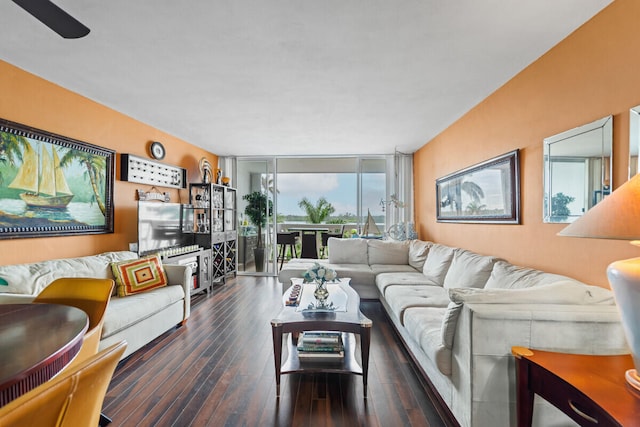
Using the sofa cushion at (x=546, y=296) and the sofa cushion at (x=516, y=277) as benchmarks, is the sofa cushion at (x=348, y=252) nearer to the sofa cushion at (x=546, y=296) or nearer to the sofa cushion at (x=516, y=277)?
the sofa cushion at (x=516, y=277)

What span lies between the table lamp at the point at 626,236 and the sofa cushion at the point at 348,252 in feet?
12.2

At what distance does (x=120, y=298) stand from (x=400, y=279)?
2.94 metres

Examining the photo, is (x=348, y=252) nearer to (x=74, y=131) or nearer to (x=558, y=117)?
(x=558, y=117)

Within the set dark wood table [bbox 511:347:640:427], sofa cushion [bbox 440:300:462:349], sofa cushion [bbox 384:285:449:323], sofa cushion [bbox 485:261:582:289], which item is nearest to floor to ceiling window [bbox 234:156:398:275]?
sofa cushion [bbox 384:285:449:323]

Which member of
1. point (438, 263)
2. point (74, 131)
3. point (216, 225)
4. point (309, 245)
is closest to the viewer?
point (74, 131)

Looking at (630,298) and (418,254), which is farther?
(418,254)

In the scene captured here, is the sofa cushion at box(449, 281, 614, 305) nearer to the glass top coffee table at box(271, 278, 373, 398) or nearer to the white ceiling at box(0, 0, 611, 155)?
the glass top coffee table at box(271, 278, 373, 398)

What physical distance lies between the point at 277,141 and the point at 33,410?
484 centimetres

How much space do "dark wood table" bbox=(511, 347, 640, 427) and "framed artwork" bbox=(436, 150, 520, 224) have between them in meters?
1.63

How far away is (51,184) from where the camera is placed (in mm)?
2920

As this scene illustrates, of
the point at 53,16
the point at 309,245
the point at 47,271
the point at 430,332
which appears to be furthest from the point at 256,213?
the point at 53,16

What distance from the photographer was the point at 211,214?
509 cm

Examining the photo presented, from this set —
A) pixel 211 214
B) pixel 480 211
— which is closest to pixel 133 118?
pixel 211 214

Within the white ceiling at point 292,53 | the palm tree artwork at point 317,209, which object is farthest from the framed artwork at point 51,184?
the palm tree artwork at point 317,209
